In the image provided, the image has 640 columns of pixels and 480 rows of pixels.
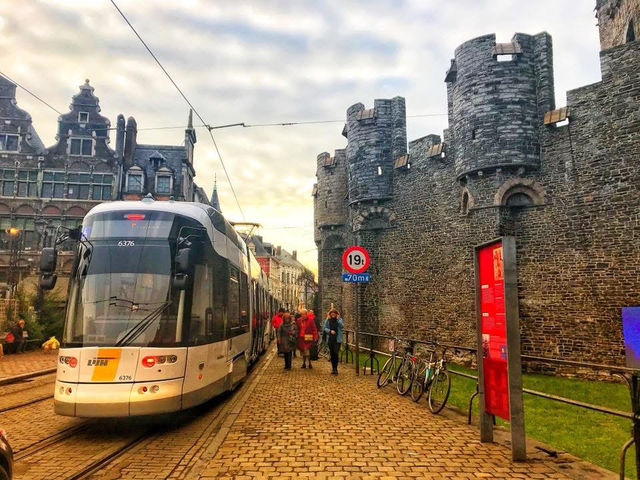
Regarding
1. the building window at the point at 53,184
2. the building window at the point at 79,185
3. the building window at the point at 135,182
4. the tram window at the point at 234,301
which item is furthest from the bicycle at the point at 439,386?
the building window at the point at 53,184

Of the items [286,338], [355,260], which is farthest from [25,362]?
[355,260]

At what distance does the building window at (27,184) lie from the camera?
119ft

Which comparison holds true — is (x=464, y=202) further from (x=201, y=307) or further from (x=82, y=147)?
(x=82, y=147)

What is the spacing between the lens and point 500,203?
1700cm

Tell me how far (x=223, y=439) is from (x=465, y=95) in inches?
610

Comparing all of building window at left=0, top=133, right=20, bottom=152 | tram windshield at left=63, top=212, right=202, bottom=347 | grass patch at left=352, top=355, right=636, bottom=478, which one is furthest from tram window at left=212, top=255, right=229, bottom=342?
building window at left=0, top=133, right=20, bottom=152

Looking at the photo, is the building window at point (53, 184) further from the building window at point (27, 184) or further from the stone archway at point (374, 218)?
the stone archway at point (374, 218)

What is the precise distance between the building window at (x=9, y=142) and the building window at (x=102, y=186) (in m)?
6.16

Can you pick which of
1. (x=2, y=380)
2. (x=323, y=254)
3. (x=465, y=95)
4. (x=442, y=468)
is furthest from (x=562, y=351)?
(x=323, y=254)

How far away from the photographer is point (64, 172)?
3688 cm

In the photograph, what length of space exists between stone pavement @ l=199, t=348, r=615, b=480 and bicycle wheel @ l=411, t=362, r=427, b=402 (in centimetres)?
15

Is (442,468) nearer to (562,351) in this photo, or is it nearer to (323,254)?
(562,351)

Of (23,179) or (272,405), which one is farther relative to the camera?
(23,179)

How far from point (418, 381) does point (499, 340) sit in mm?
3461
